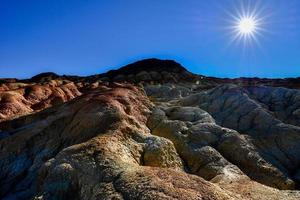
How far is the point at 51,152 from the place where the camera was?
3947 cm

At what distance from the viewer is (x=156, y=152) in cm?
3356

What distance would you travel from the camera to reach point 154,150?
33719mm

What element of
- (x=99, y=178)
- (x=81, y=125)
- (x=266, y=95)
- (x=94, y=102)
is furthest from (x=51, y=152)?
(x=266, y=95)

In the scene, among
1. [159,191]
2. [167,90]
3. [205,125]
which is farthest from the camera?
[167,90]

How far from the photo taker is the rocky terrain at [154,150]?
2503cm

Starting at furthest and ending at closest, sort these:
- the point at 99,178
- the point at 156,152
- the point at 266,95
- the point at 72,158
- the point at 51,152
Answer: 1. the point at 266,95
2. the point at 51,152
3. the point at 156,152
4. the point at 72,158
5. the point at 99,178

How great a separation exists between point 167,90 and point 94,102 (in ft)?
161

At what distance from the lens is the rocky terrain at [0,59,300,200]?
82.1 feet

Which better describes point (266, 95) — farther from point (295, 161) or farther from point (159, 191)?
point (159, 191)

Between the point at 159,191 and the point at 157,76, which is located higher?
the point at 157,76

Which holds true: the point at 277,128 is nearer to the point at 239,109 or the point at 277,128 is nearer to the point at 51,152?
the point at 239,109

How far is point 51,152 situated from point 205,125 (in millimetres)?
17116

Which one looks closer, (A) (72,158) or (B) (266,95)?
(A) (72,158)

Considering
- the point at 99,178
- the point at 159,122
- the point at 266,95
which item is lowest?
the point at 99,178
